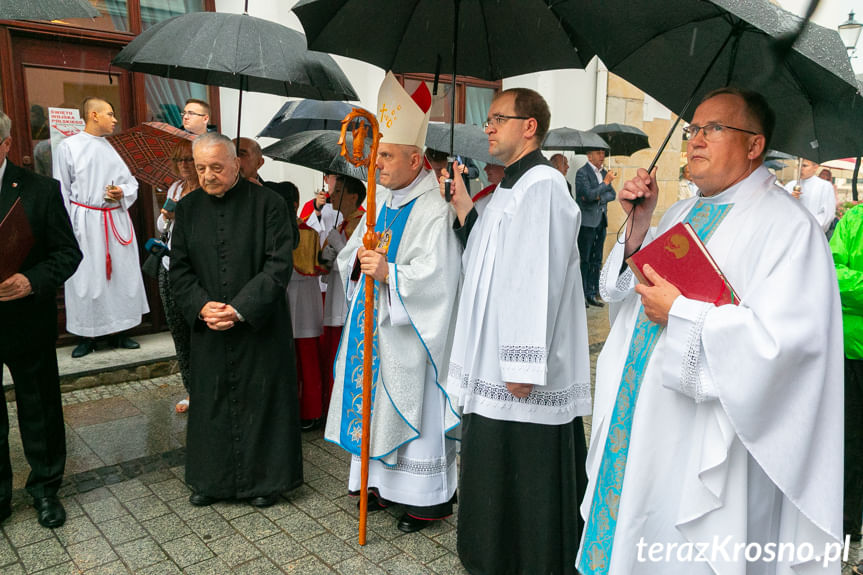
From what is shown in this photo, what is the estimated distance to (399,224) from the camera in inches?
139

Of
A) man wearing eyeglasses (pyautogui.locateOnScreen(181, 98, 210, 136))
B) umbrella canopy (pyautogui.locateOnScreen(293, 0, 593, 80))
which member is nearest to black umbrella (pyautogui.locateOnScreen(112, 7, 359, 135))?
umbrella canopy (pyautogui.locateOnScreen(293, 0, 593, 80))

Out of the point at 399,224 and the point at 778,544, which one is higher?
the point at 399,224

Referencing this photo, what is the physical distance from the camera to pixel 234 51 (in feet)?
11.7

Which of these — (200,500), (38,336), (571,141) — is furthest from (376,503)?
(571,141)

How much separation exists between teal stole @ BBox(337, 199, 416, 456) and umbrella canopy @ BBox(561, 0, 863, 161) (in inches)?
51.8

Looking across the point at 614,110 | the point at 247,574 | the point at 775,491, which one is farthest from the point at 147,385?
the point at 614,110

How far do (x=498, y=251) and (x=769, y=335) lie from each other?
3.94 feet

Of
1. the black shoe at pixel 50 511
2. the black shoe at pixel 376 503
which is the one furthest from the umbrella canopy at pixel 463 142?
the black shoe at pixel 50 511

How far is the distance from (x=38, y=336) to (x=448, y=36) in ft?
8.59

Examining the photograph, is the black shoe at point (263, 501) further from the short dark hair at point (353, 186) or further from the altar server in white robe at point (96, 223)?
the altar server in white robe at point (96, 223)

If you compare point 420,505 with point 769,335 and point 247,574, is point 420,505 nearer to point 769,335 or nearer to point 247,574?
point 247,574

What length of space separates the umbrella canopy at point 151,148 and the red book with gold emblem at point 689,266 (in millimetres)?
3051

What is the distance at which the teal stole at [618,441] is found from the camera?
7.79 ft

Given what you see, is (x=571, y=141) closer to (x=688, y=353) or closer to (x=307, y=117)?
(x=307, y=117)
